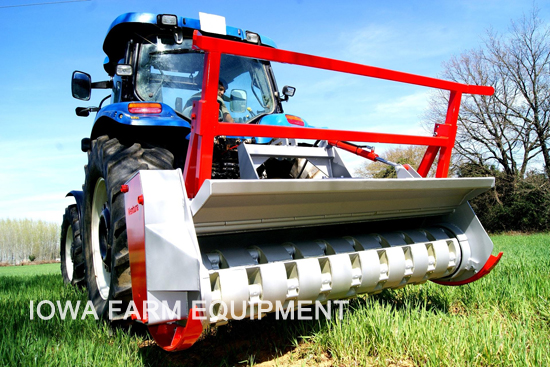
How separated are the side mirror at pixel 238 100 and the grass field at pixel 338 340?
72.3 inches

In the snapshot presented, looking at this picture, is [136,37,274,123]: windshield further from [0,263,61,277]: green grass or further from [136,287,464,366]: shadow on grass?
[0,263,61,277]: green grass

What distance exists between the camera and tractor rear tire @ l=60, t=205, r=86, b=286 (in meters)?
4.67

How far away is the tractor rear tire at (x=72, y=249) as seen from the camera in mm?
4668

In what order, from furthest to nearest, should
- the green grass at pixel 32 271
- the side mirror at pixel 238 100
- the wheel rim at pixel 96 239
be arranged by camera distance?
the green grass at pixel 32 271
the side mirror at pixel 238 100
the wheel rim at pixel 96 239

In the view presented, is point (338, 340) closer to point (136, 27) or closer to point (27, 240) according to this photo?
point (136, 27)

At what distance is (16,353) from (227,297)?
4.08 feet

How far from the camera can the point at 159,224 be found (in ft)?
6.81

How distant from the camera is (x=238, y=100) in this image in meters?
3.97

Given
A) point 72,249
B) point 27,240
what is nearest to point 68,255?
point 72,249

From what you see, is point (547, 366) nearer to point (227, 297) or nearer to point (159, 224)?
point (227, 297)

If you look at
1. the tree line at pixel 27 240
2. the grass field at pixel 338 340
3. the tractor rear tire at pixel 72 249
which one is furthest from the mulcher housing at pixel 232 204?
the tree line at pixel 27 240

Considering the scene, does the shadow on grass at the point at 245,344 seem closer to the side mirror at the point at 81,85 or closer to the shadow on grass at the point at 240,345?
the shadow on grass at the point at 240,345

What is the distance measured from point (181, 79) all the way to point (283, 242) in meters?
1.82

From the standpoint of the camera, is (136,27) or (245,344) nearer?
(245,344)
